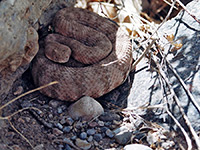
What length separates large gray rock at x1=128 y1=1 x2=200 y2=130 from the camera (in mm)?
2980

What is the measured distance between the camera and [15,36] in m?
2.57

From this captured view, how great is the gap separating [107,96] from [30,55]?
111 centimetres

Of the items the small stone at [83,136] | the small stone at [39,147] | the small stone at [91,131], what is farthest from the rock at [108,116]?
the small stone at [39,147]

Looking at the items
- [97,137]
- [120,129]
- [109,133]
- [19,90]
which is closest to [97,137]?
[97,137]

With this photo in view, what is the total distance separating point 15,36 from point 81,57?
1355 mm

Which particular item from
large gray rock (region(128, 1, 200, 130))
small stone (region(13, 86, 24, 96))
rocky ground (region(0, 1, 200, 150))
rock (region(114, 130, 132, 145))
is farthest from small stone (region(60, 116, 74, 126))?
large gray rock (region(128, 1, 200, 130))

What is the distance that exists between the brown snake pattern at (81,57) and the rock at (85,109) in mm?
196

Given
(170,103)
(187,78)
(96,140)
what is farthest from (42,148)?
(187,78)

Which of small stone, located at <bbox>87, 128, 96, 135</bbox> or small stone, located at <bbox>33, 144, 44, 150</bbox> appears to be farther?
small stone, located at <bbox>87, 128, 96, 135</bbox>

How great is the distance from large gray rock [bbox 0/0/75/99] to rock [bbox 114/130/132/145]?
1.27 metres

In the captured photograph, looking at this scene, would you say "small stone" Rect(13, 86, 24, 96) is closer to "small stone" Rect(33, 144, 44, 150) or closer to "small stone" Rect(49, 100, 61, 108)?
"small stone" Rect(49, 100, 61, 108)

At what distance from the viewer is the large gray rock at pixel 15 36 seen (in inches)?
96.2

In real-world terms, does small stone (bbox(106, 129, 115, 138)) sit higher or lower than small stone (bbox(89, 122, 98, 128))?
lower

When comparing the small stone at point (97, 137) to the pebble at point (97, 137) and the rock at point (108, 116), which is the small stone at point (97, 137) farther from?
the rock at point (108, 116)
